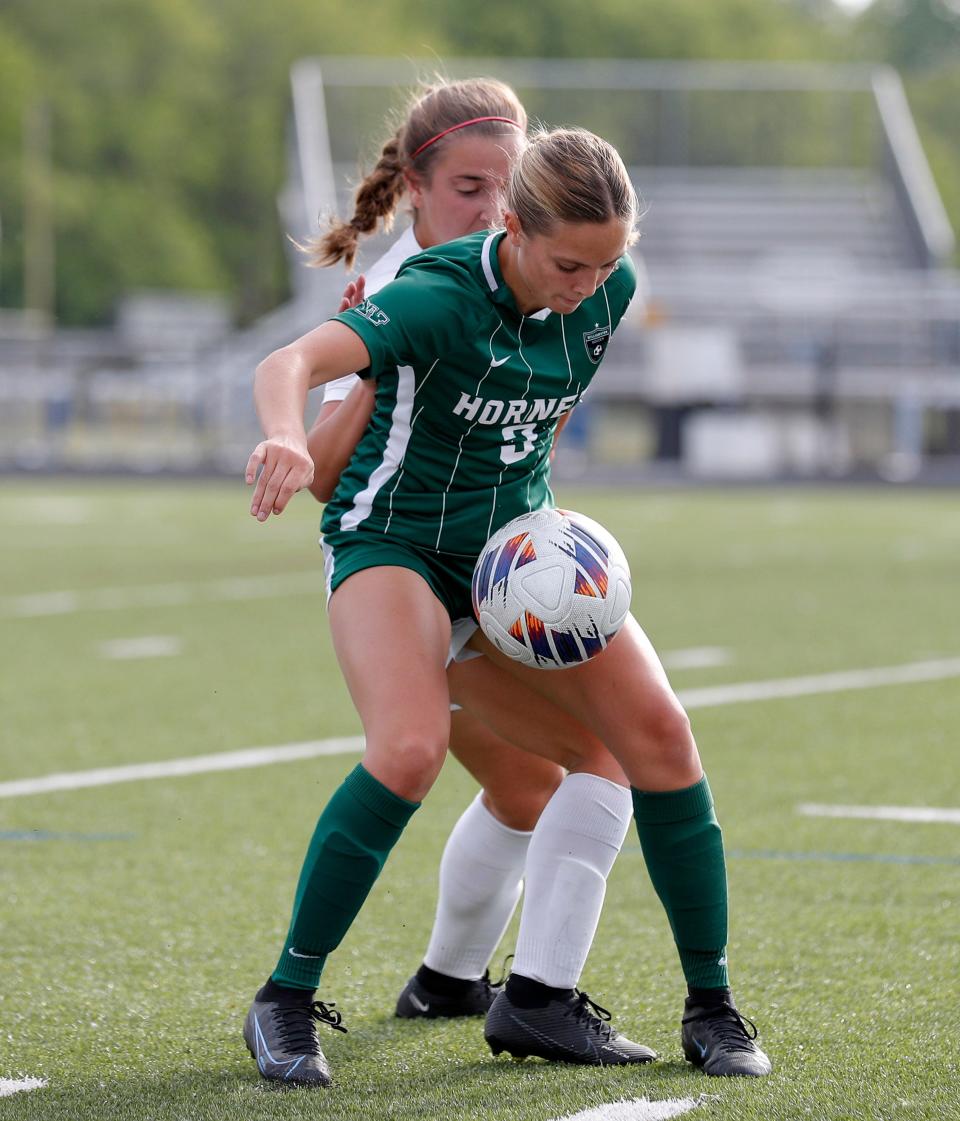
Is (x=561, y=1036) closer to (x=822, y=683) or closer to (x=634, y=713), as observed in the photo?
(x=634, y=713)

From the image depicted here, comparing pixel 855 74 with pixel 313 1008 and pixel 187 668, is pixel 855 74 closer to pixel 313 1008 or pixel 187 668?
pixel 187 668

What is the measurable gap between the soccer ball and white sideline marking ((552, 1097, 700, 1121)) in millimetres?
795

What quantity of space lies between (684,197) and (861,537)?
2005 centimetres

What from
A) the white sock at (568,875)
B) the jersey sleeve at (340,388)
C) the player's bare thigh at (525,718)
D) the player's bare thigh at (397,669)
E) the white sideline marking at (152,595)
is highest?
the jersey sleeve at (340,388)

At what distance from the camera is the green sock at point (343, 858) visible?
12.0ft

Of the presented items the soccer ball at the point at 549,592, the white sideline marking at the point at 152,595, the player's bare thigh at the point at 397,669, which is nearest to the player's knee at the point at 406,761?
the player's bare thigh at the point at 397,669

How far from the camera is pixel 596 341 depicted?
3.94m

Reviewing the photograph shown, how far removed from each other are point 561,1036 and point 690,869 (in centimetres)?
40

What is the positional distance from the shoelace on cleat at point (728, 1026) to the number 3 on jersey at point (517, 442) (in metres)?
1.12

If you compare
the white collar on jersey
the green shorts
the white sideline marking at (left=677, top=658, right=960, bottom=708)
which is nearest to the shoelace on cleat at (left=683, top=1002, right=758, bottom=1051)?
the green shorts

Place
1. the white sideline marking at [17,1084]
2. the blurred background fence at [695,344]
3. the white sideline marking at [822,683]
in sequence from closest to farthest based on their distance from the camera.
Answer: the white sideline marking at [17,1084] → the white sideline marking at [822,683] → the blurred background fence at [695,344]

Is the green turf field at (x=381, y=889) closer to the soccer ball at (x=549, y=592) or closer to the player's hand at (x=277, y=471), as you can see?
the soccer ball at (x=549, y=592)

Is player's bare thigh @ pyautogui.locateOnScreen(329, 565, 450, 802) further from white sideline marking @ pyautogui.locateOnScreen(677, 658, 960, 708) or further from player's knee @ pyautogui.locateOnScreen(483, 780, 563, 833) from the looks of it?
white sideline marking @ pyautogui.locateOnScreen(677, 658, 960, 708)

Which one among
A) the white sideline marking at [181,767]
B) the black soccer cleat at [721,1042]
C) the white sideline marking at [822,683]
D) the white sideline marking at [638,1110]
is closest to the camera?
the white sideline marking at [638,1110]
